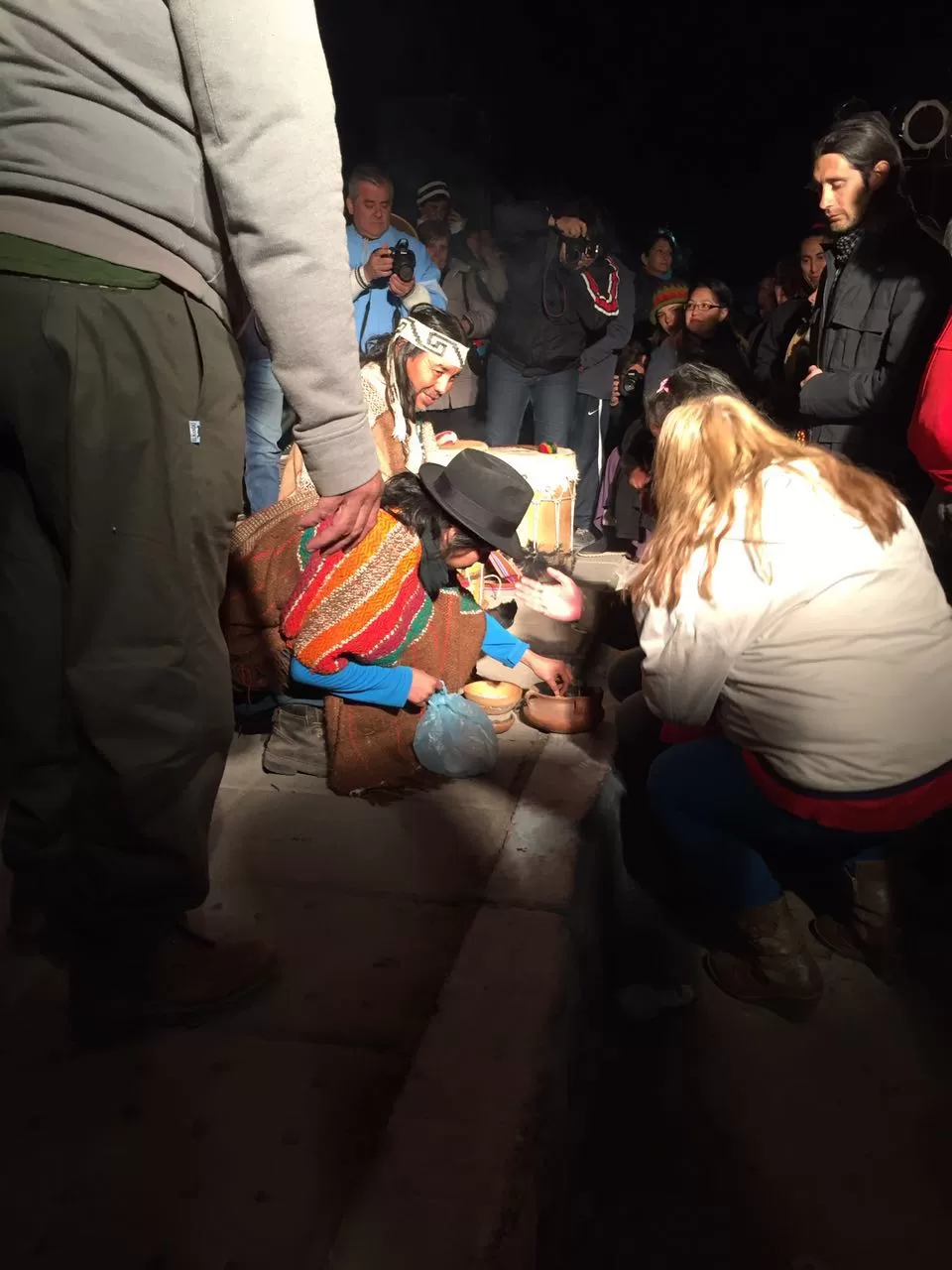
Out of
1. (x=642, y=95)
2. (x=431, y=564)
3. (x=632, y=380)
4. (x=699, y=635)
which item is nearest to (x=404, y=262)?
(x=632, y=380)

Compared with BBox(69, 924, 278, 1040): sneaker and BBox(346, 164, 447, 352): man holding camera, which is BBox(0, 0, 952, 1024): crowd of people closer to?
A: BBox(69, 924, 278, 1040): sneaker

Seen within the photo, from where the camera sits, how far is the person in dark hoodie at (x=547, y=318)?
18.3 feet

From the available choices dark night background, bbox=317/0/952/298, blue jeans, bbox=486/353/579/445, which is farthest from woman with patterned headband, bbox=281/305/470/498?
dark night background, bbox=317/0/952/298

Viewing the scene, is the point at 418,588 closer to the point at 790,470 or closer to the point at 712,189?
the point at 790,470

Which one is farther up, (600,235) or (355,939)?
(600,235)

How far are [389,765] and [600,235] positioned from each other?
450cm

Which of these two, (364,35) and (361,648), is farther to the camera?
(364,35)

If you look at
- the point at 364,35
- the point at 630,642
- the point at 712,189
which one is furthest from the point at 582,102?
the point at 630,642

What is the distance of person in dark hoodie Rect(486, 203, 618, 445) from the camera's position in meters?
5.58

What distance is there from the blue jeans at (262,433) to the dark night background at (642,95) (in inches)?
163

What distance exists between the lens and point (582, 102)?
976cm

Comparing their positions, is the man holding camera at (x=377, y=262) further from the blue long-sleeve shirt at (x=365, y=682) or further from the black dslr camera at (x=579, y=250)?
the blue long-sleeve shirt at (x=365, y=682)

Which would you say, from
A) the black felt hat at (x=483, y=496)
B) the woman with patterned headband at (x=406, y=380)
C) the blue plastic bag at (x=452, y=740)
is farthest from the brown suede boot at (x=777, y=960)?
the woman with patterned headband at (x=406, y=380)

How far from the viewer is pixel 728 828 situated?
206cm
